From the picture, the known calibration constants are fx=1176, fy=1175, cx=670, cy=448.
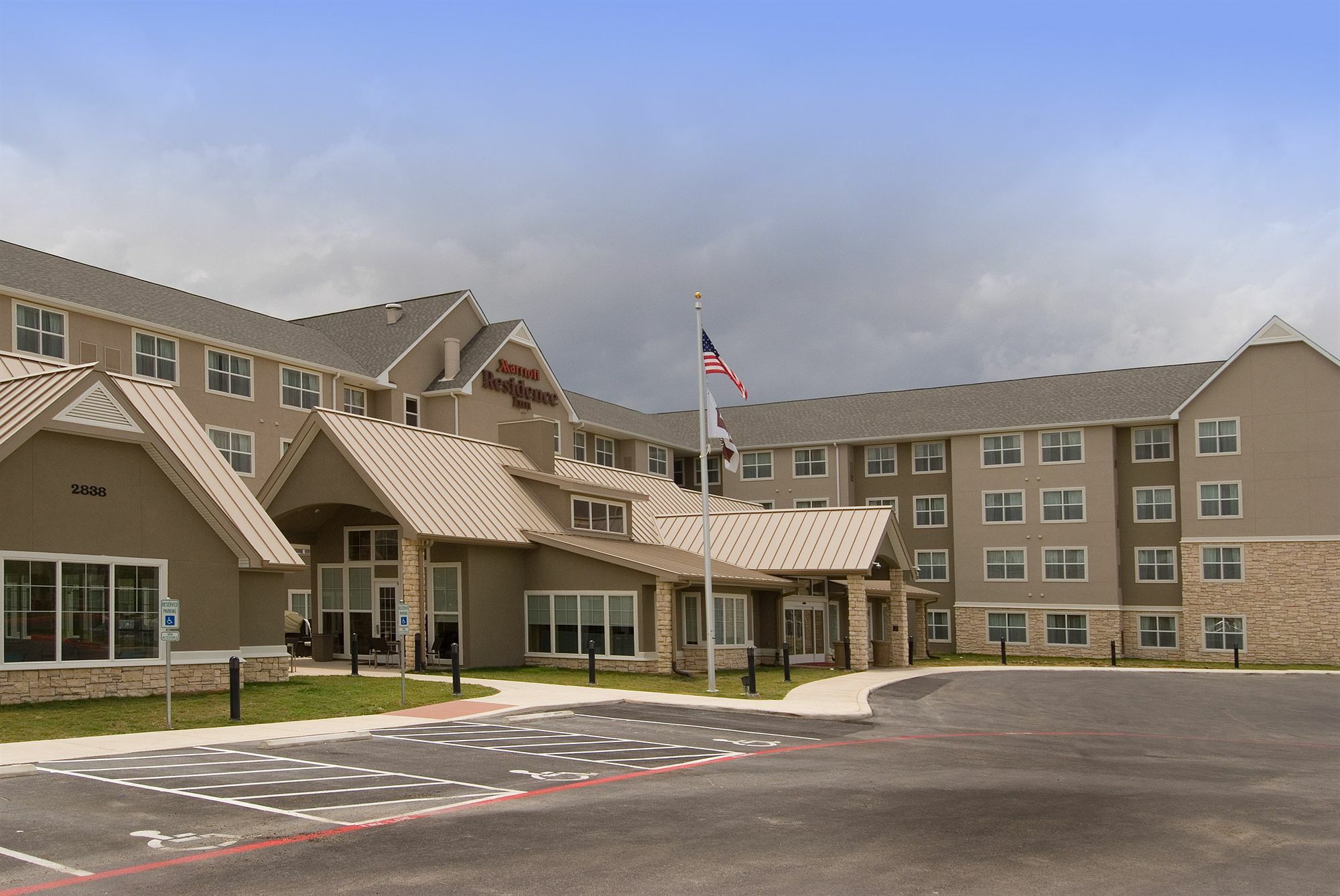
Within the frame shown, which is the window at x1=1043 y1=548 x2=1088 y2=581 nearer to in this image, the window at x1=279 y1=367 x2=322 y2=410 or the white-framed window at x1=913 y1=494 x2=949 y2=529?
the white-framed window at x1=913 y1=494 x2=949 y2=529

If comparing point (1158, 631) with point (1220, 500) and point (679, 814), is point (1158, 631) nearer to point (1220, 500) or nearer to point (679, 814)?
point (1220, 500)

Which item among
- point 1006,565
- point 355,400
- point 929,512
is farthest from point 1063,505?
point 355,400

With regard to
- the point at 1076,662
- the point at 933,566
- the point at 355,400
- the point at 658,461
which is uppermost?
the point at 355,400

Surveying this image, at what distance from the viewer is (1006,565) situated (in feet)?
186

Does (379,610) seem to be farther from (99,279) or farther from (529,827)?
(529,827)

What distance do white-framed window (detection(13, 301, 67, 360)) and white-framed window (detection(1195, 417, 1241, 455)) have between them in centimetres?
4474

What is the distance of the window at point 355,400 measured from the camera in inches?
1778

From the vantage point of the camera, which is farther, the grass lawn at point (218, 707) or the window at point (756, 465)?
the window at point (756, 465)

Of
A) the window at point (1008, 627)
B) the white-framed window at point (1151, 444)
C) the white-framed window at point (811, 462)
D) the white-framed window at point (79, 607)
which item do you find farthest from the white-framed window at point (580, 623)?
the white-framed window at point (1151, 444)

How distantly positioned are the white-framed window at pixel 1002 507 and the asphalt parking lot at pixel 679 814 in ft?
119

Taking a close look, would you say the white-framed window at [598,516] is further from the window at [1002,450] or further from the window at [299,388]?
the window at [1002,450]

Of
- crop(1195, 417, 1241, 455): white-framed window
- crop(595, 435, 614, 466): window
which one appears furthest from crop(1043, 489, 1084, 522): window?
crop(595, 435, 614, 466): window

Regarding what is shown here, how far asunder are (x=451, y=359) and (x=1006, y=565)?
28.3 metres

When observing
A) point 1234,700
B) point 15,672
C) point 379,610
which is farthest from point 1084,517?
point 15,672
